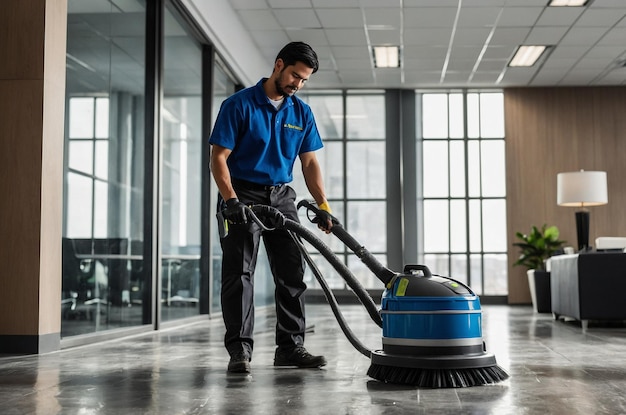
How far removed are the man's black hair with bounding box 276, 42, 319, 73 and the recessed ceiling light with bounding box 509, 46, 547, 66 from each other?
6504 millimetres

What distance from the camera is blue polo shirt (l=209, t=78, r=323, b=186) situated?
9.37ft

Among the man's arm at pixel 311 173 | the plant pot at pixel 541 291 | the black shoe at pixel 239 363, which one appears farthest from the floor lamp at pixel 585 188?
the black shoe at pixel 239 363

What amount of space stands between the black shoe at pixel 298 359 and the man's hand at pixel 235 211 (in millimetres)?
632

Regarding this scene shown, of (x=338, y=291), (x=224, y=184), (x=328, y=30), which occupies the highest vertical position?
(x=328, y=30)

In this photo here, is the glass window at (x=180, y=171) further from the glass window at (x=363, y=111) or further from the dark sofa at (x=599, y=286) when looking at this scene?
the glass window at (x=363, y=111)

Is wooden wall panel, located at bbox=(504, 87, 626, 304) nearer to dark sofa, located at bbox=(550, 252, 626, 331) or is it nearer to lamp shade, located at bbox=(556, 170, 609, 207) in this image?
lamp shade, located at bbox=(556, 170, 609, 207)

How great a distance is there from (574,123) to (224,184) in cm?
886

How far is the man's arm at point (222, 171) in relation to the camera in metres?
2.70

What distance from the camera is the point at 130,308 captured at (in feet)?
16.1

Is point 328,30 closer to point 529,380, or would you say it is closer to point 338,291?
point 338,291

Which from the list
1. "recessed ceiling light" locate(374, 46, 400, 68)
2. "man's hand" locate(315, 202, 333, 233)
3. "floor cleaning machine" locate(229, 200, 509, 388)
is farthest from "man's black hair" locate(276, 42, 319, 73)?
"recessed ceiling light" locate(374, 46, 400, 68)

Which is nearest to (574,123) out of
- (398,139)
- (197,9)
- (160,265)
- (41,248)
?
(398,139)

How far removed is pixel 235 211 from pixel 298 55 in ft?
2.04

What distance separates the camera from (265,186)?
293 centimetres
